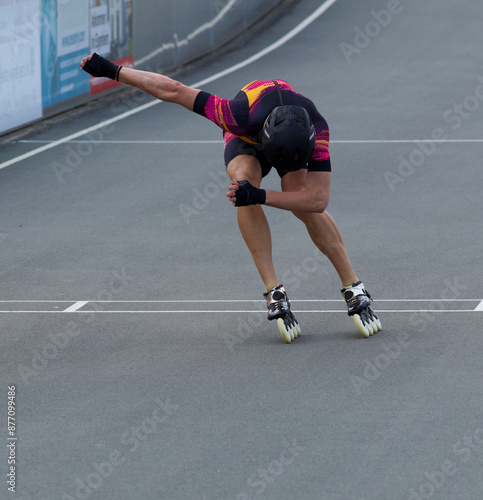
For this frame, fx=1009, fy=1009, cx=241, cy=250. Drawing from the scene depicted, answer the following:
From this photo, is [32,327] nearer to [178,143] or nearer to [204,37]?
[178,143]

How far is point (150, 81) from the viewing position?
6.20 meters

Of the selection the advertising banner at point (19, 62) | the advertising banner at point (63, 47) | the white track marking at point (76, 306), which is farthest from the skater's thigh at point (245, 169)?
the advertising banner at point (63, 47)

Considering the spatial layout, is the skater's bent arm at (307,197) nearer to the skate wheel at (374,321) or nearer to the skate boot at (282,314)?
the skate boot at (282,314)

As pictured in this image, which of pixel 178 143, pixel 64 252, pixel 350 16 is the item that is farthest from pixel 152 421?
pixel 350 16

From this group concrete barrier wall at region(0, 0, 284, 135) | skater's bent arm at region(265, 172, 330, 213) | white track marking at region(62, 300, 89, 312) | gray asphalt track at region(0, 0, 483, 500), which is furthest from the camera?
concrete barrier wall at region(0, 0, 284, 135)

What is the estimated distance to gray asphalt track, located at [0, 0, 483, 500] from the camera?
4.66 metres

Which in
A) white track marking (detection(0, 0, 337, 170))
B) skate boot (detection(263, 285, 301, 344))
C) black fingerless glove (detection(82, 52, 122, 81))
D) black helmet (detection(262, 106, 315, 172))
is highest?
black fingerless glove (detection(82, 52, 122, 81))

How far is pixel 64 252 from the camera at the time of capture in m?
8.83

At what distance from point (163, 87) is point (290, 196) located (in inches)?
40.5

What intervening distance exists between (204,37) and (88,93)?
408cm

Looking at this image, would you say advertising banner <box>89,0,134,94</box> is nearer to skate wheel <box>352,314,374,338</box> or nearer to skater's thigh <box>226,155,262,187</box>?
skater's thigh <box>226,155,262,187</box>

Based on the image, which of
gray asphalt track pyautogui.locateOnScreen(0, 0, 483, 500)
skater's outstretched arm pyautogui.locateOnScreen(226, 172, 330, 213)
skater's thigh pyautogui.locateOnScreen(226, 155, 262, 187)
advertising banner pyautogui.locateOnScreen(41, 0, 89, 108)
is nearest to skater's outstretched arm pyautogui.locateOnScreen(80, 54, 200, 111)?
skater's thigh pyautogui.locateOnScreen(226, 155, 262, 187)

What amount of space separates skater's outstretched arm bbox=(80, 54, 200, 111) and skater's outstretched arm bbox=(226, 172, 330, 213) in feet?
2.21

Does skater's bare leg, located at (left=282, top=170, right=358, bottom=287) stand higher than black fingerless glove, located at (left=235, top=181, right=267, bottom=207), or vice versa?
black fingerless glove, located at (left=235, top=181, right=267, bottom=207)
